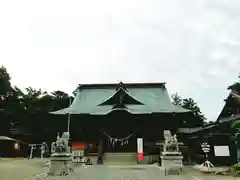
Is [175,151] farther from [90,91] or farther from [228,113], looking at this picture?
[90,91]


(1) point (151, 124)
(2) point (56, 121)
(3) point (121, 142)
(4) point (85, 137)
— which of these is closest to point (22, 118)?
(2) point (56, 121)

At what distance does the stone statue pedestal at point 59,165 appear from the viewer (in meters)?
15.9

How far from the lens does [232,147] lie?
23625 millimetres

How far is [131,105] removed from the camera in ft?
112

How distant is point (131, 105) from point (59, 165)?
61.5 ft

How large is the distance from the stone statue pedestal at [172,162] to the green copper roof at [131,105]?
532 inches

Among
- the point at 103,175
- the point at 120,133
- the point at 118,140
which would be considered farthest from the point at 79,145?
the point at 103,175

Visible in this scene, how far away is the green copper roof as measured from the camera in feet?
104

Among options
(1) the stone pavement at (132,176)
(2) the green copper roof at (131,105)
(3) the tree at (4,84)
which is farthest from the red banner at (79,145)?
(3) the tree at (4,84)

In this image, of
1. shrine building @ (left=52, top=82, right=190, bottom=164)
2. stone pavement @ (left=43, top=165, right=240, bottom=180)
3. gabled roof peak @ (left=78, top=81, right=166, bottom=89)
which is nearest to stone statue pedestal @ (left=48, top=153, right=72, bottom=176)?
stone pavement @ (left=43, top=165, right=240, bottom=180)

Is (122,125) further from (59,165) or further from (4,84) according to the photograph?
(4,84)

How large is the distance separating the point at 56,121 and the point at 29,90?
2016cm

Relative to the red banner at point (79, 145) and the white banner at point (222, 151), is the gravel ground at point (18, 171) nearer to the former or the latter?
the red banner at point (79, 145)

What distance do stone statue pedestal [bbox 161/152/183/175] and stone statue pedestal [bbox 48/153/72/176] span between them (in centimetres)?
563
